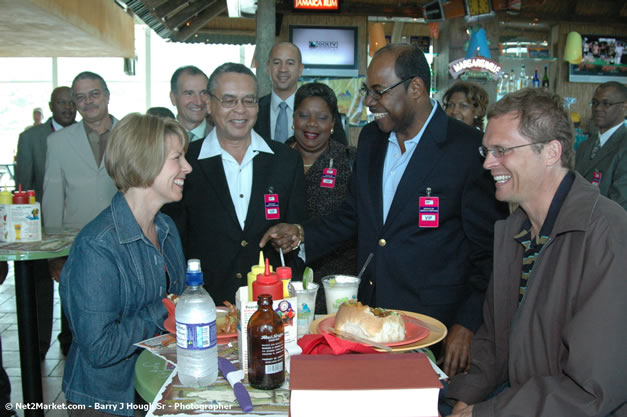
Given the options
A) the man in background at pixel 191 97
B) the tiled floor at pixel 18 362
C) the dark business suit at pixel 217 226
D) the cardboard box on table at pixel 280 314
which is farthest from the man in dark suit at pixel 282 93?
the cardboard box on table at pixel 280 314

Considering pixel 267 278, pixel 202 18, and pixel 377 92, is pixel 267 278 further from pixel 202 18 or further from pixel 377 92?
pixel 202 18

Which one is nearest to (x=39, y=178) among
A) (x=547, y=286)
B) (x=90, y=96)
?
(x=90, y=96)

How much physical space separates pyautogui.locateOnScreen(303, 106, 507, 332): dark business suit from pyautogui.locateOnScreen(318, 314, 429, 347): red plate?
50 centimetres

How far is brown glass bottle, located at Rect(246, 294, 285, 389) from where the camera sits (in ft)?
4.51

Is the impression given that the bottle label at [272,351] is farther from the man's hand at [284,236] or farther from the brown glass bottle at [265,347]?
the man's hand at [284,236]

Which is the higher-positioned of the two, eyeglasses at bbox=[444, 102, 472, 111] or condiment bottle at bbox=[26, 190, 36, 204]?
eyeglasses at bbox=[444, 102, 472, 111]

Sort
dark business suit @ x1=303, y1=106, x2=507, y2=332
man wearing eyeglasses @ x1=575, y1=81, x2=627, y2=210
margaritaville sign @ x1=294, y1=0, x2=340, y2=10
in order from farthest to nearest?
margaritaville sign @ x1=294, y1=0, x2=340, y2=10, man wearing eyeglasses @ x1=575, y1=81, x2=627, y2=210, dark business suit @ x1=303, y1=106, x2=507, y2=332

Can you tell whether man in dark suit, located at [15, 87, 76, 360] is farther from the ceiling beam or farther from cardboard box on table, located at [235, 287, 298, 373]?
the ceiling beam

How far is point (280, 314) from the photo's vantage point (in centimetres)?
149

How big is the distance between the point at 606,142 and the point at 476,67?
1.81 meters

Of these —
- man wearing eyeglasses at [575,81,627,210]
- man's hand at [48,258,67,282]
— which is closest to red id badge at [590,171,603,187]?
man wearing eyeglasses at [575,81,627,210]

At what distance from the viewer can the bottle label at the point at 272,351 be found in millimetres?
1381

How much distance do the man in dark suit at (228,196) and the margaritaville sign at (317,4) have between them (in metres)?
4.99

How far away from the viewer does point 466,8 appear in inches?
247
